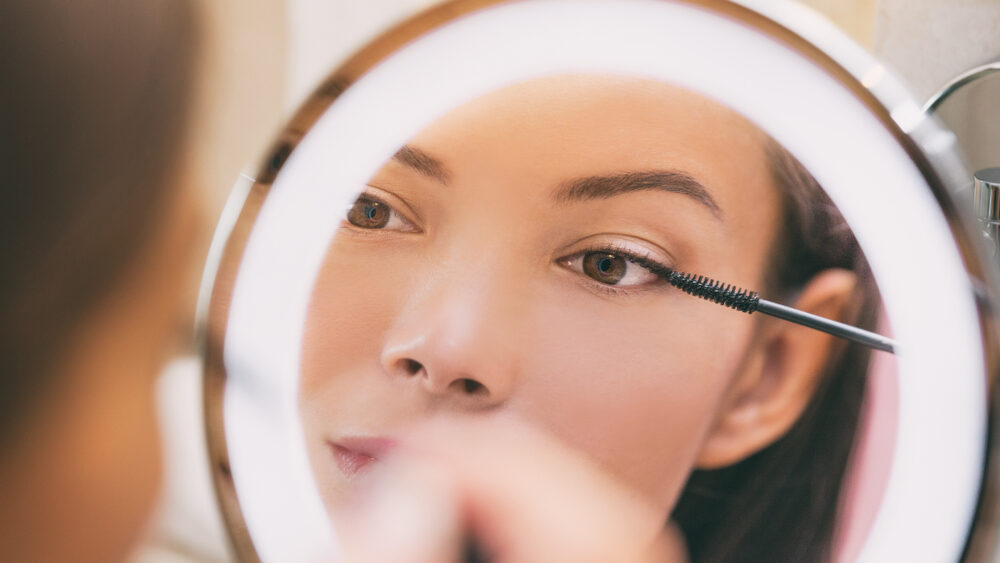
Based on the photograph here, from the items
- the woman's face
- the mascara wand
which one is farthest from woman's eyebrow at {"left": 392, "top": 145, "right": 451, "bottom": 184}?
the mascara wand

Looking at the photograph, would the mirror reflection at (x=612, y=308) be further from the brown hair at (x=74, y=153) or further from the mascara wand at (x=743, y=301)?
the brown hair at (x=74, y=153)

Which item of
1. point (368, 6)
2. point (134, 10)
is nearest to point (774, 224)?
point (368, 6)

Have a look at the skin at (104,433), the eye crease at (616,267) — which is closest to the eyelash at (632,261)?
the eye crease at (616,267)

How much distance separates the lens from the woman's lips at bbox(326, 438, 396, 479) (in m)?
0.41

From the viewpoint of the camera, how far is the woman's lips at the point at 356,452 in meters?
0.41

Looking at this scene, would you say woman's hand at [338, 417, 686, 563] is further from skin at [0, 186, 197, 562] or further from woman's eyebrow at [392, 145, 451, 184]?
skin at [0, 186, 197, 562]

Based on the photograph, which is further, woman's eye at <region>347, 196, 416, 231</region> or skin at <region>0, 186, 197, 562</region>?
skin at <region>0, 186, 197, 562</region>

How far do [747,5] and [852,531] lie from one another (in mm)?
246

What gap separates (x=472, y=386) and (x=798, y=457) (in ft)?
0.54

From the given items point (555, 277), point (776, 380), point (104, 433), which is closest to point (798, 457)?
point (776, 380)

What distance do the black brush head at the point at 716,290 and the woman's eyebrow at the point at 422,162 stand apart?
0.40 ft

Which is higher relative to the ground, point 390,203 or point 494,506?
point 390,203

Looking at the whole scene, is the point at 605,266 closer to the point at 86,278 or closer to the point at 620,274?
the point at 620,274

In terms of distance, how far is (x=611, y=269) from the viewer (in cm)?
38
